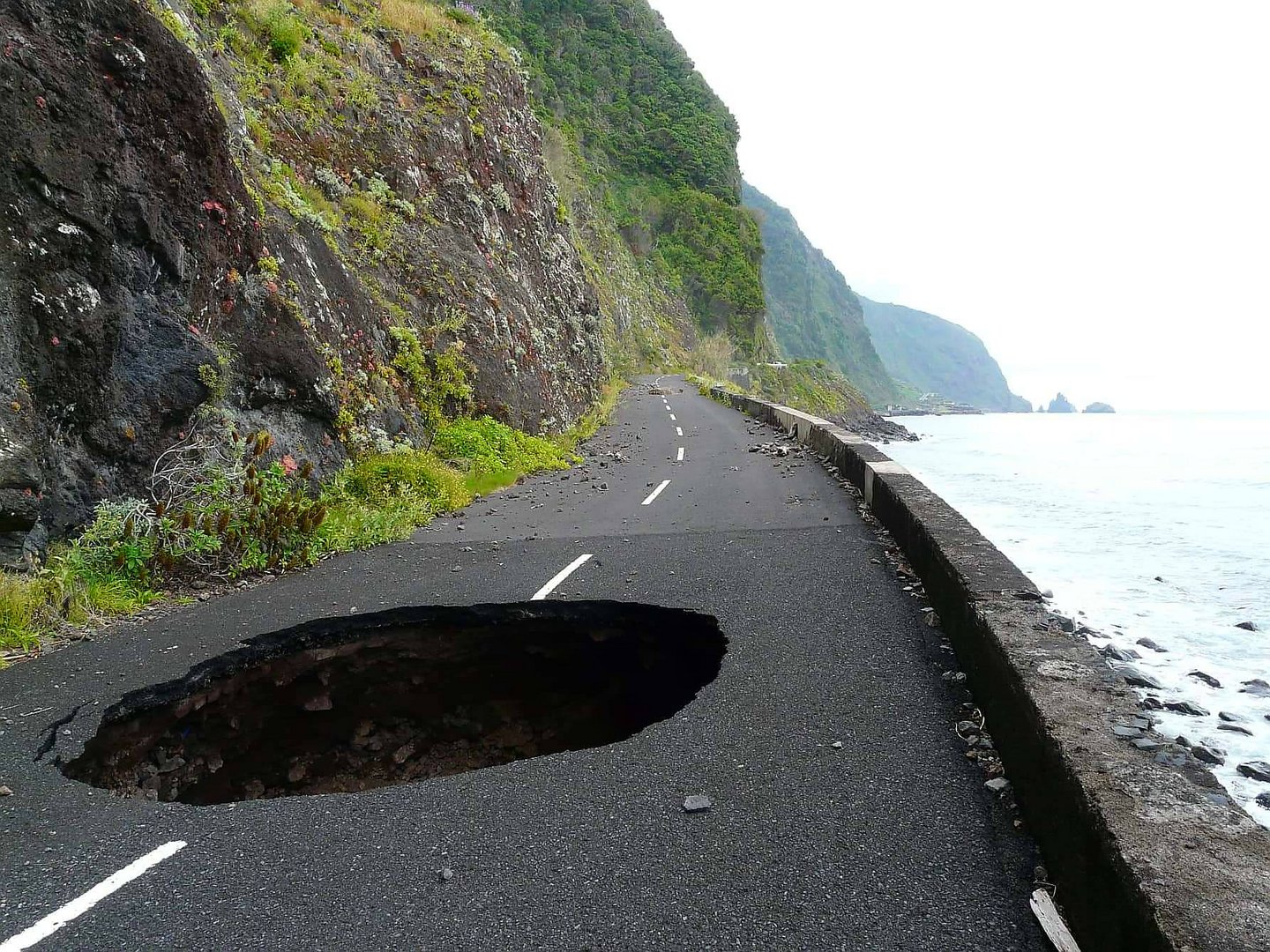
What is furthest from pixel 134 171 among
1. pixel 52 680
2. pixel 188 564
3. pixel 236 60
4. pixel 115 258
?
pixel 236 60

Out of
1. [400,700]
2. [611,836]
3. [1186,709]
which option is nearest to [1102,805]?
[611,836]

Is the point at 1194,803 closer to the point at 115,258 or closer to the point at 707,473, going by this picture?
the point at 115,258

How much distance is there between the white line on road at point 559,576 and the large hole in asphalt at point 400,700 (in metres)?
0.18

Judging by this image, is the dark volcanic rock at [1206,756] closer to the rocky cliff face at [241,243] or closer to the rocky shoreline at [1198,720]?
the rocky shoreline at [1198,720]

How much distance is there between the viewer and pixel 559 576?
6.60 metres

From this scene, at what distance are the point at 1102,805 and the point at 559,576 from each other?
4.79 meters

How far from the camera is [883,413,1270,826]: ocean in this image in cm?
611

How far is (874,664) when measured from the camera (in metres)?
4.36

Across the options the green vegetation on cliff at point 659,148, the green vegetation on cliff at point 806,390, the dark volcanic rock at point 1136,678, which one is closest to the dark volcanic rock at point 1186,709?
the dark volcanic rock at point 1136,678

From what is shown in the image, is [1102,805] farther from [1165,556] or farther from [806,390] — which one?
[806,390]

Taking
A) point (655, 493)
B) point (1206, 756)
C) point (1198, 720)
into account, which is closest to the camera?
point (1206, 756)

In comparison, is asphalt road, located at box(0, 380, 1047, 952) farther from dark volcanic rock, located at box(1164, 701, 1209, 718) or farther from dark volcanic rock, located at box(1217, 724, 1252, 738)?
dark volcanic rock, located at box(1217, 724, 1252, 738)

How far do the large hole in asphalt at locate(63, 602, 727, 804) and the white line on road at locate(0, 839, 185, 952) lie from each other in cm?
76

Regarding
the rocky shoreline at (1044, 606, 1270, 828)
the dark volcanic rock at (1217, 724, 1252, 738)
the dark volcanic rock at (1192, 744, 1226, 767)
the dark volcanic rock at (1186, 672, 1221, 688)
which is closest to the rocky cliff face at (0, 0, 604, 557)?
the rocky shoreline at (1044, 606, 1270, 828)
